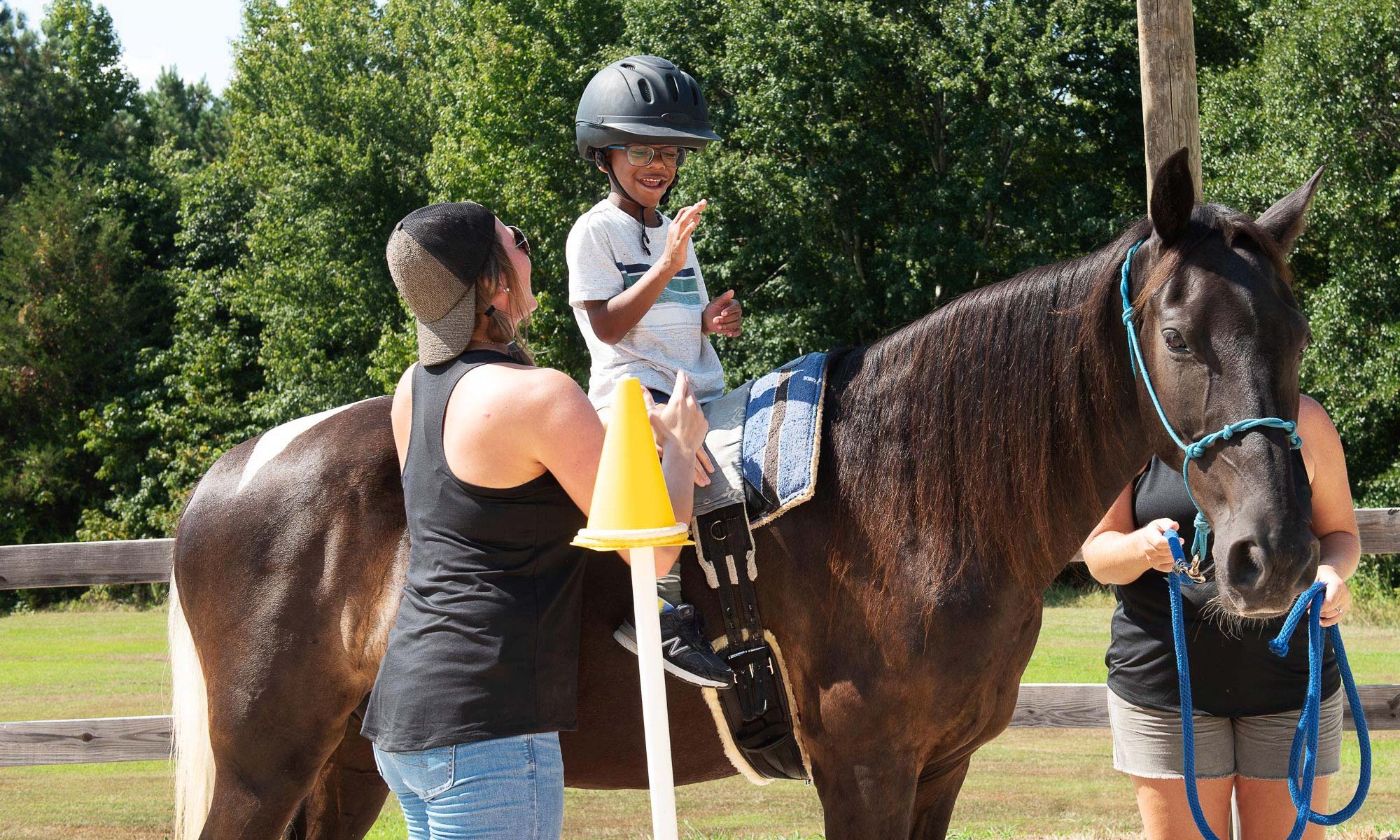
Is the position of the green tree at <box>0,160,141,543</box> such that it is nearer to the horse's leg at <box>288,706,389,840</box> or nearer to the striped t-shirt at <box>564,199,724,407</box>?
the horse's leg at <box>288,706,389,840</box>

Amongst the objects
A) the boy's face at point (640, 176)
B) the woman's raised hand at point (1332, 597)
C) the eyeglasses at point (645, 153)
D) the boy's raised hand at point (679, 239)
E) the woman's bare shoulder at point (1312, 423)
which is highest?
the eyeglasses at point (645, 153)

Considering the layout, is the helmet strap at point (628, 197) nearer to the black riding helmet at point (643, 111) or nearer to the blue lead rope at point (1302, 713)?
the black riding helmet at point (643, 111)

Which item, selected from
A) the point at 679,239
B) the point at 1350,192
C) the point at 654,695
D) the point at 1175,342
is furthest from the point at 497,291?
the point at 1350,192

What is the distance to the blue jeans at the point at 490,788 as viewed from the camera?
1.99 m

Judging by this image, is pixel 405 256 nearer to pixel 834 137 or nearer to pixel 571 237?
pixel 571 237

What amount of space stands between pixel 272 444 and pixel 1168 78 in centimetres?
368

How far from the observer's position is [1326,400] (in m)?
19.1

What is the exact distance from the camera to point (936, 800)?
2.93 m

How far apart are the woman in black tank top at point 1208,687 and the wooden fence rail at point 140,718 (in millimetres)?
1861

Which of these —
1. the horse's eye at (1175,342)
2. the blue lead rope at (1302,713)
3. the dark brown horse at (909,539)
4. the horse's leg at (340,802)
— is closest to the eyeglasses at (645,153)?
the dark brown horse at (909,539)

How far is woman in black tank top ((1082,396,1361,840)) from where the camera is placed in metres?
2.98

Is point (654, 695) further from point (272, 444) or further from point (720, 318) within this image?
point (272, 444)

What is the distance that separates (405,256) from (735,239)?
2232 cm

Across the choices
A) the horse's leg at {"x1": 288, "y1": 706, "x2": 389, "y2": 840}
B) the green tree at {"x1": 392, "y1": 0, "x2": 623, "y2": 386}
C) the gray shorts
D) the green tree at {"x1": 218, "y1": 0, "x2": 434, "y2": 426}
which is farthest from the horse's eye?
the green tree at {"x1": 218, "y1": 0, "x2": 434, "y2": 426}
